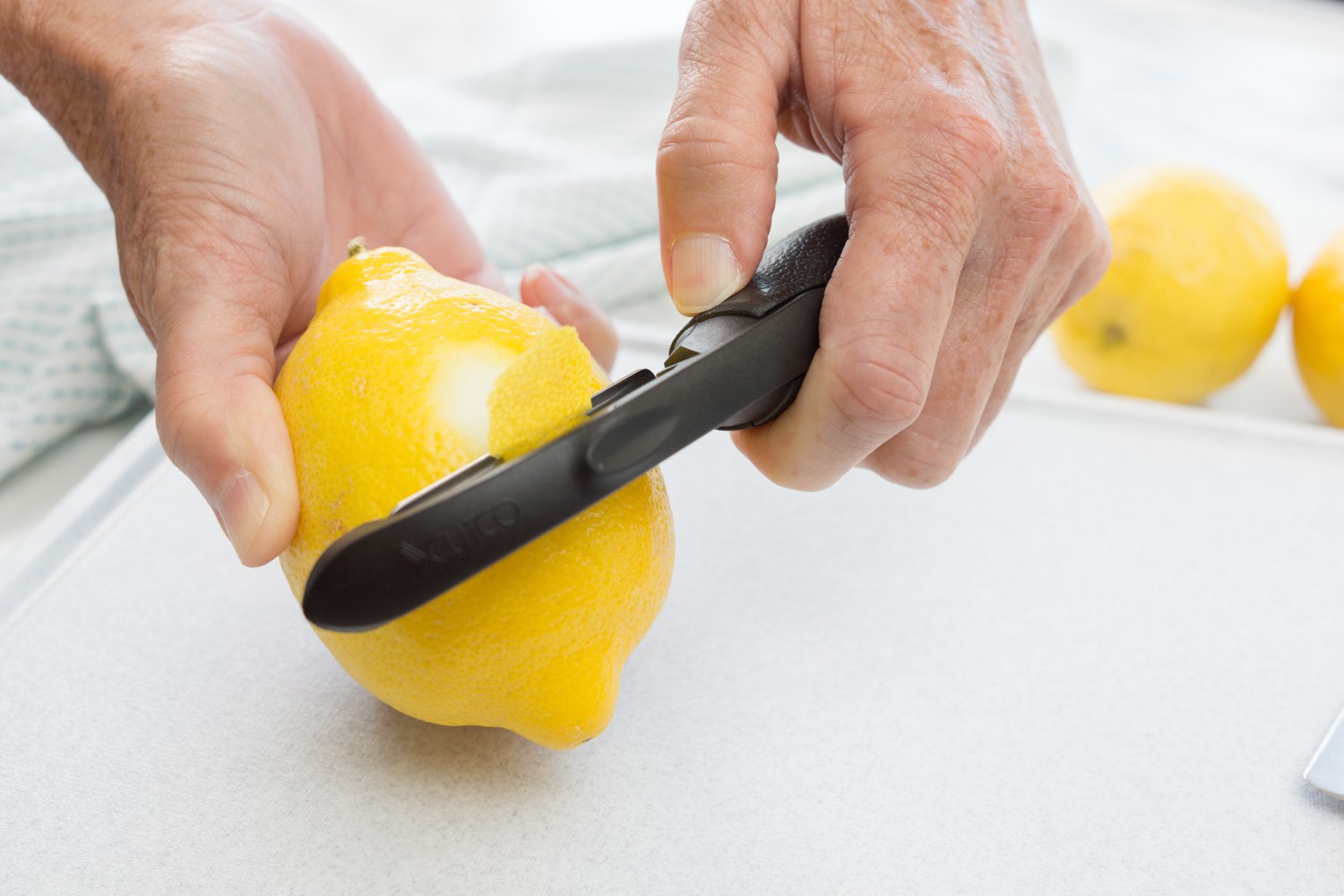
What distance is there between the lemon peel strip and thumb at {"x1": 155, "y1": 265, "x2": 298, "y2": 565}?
0.51 ft

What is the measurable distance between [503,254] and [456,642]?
2.64 ft

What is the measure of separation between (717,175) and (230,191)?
408mm

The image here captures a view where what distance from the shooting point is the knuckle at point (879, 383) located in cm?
70

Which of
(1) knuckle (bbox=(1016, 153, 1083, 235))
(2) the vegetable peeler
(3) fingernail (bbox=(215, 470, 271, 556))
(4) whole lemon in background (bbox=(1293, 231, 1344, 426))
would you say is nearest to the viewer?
(2) the vegetable peeler

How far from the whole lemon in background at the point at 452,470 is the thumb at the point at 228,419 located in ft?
0.05

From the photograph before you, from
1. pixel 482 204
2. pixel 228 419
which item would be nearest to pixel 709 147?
pixel 228 419

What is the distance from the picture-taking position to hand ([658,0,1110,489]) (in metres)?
0.70

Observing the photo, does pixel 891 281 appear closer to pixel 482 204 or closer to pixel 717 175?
pixel 717 175

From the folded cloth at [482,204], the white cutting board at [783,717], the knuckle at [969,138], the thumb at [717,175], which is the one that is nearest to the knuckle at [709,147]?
the thumb at [717,175]

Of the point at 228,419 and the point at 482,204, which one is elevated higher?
the point at 228,419

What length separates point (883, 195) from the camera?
2.34 feet

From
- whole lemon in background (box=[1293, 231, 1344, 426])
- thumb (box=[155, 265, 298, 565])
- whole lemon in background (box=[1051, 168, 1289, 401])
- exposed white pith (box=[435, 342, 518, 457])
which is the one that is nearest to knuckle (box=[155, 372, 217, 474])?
thumb (box=[155, 265, 298, 565])

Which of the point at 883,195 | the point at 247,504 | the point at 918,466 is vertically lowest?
the point at 918,466

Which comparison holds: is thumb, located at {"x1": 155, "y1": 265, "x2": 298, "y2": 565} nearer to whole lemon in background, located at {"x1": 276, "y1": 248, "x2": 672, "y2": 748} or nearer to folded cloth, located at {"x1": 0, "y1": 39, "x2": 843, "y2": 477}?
whole lemon in background, located at {"x1": 276, "y1": 248, "x2": 672, "y2": 748}
